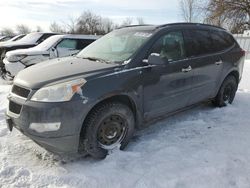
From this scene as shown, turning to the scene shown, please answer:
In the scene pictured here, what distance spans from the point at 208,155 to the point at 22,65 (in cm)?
649

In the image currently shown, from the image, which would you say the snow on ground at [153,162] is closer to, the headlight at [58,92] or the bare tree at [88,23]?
Answer: the headlight at [58,92]

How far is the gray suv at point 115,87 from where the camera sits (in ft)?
10.5

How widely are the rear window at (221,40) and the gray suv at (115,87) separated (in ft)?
0.20

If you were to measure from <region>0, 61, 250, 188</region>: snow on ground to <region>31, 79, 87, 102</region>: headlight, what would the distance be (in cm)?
89

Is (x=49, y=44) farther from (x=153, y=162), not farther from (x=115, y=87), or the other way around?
(x=153, y=162)

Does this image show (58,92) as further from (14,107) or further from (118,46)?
(118,46)

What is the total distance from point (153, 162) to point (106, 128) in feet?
2.43

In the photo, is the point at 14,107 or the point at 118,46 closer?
the point at 14,107

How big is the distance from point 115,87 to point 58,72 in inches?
30.6

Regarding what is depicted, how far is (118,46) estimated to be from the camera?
4.37 metres

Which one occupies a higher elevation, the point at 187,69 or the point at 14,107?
the point at 187,69

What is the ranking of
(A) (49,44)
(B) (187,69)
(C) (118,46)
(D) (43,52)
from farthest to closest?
(A) (49,44), (D) (43,52), (B) (187,69), (C) (118,46)

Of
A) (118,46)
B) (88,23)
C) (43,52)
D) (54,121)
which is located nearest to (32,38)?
(43,52)

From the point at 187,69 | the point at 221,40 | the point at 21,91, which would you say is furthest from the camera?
the point at 221,40
